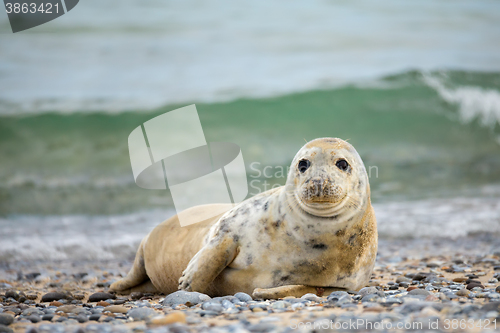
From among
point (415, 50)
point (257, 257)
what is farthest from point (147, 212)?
point (415, 50)

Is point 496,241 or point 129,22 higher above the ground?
point 129,22

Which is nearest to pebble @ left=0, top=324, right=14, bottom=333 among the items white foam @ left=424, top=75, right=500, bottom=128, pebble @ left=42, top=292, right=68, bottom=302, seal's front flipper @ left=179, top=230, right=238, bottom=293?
seal's front flipper @ left=179, top=230, right=238, bottom=293

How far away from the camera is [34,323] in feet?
8.98

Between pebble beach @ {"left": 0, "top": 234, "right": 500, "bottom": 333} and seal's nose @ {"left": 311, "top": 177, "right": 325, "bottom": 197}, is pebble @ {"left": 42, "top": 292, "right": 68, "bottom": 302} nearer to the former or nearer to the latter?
pebble beach @ {"left": 0, "top": 234, "right": 500, "bottom": 333}

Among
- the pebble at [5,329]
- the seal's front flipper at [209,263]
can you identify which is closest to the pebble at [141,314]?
the seal's front flipper at [209,263]

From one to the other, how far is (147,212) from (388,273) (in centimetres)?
604

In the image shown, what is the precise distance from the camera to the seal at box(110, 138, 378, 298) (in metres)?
2.99

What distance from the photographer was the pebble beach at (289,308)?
90.2 inches

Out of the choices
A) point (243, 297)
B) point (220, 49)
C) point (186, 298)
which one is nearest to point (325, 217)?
point (243, 297)

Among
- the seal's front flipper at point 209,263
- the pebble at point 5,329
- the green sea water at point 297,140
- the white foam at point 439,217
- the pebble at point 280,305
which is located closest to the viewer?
the pebble at point 5,329

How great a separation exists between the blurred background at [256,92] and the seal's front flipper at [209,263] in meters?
6.35

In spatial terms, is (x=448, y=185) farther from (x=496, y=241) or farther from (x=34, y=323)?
(x=34, y=323)

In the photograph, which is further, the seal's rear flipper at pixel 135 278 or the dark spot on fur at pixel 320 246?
the seal's rear flipper at pixel 135 278

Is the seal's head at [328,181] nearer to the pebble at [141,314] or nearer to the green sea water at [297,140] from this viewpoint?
the pebble at [141,314]
